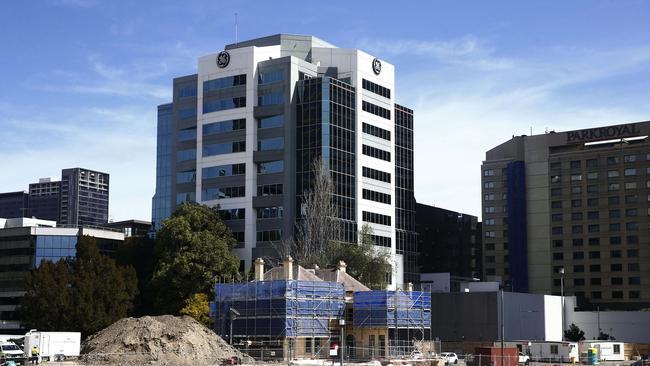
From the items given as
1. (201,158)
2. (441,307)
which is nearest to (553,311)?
(441,307)

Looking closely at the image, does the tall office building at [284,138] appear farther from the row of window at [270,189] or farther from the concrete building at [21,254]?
the concrete building at [21,254]

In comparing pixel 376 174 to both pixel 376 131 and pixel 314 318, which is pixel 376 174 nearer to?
pixel 376 131

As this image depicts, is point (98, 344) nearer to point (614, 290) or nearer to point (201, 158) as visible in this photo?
point (201, 158)

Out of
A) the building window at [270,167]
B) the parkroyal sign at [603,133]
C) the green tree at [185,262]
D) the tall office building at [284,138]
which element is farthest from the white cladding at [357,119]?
the parkroyal sign at [603,133]

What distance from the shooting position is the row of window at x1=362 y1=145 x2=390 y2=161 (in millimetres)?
142075

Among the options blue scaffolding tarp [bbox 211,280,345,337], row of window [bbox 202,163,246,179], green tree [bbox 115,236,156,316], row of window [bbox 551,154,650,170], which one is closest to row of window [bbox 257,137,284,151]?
row of window [bbox 202,163,246,179]

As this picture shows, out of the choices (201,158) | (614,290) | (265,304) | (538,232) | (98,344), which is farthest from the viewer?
(538,232)

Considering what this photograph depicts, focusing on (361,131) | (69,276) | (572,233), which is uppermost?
(361,131)

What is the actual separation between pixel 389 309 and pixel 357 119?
50.4m

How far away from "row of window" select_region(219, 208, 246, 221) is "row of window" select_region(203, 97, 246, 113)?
1606 centimetres

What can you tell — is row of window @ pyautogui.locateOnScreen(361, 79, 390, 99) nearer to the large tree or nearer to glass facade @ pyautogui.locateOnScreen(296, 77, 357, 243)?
glass facade @ pyautogui.locateOnScreen(296, 77, 357, 243)

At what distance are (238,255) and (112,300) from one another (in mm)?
25182

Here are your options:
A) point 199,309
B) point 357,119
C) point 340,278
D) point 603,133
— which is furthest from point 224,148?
point 603,133

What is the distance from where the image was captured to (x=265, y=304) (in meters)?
94.3
